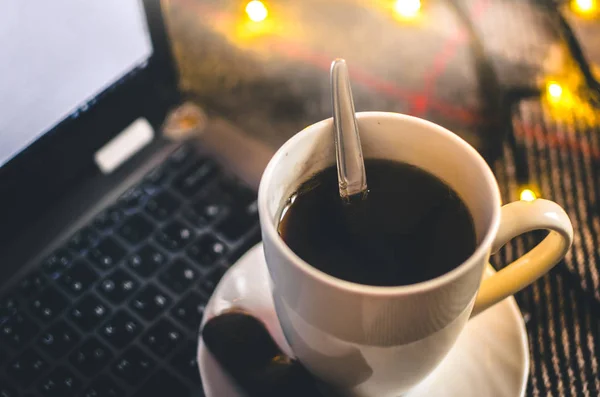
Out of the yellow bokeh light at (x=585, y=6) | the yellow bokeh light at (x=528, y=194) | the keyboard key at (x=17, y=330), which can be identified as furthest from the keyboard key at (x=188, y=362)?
the yellow bokeh light at (x=585, y=6)

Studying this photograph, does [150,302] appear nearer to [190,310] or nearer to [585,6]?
[190,310]

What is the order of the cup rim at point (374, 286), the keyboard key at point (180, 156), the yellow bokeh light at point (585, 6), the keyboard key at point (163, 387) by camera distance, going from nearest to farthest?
the cup rim at point (374, 286) → the keyboard key at point (163, 387) → the keyboard key at point (180, 156) → the yellow bokeh light at point (585, 6)

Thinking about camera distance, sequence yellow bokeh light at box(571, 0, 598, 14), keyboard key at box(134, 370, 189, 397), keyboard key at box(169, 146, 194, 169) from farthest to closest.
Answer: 1. yellow bokeh light at box(571, 0, 598, 14)
2. keyboard key at box(169, 146, 194, 169)
3. keyboard key at box(134, 370, 189, 397)

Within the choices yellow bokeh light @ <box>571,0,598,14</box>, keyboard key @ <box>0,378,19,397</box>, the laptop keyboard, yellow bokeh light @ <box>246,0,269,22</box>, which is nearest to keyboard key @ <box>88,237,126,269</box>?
the laptop keyboard

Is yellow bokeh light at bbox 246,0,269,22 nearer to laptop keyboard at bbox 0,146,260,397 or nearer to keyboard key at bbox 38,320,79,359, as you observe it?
laptop keyboard at bbox 0,146,260,397

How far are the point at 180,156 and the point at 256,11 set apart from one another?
0.28 meters

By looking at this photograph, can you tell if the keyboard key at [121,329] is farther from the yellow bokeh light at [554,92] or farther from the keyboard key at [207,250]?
the yellow bokeh light at [554,92]

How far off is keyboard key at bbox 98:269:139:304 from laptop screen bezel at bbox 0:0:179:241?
97 millimetres

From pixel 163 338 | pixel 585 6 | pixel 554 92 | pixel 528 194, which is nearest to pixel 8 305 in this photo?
pixel 163 338

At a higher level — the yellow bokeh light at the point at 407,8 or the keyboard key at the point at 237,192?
the yellow bokeh light at the point at 407,8

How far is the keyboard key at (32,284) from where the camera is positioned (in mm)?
432

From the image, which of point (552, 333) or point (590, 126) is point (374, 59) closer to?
point (590, 126)

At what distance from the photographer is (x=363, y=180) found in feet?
1.13

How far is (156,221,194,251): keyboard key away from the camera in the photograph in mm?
452
